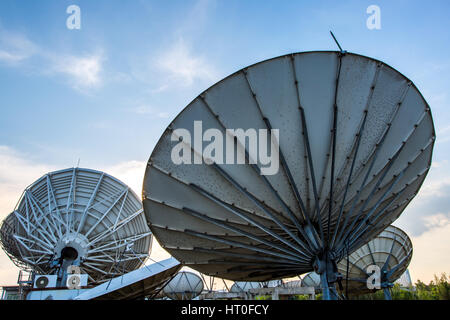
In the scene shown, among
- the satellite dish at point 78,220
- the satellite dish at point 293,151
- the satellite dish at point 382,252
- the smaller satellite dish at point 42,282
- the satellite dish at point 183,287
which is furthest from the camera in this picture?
the satellite dish at point 183,287

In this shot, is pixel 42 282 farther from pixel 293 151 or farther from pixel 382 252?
pixel 382 252

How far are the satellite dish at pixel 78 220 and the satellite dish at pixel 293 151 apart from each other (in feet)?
68.3

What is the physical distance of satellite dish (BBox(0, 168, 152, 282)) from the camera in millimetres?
33719

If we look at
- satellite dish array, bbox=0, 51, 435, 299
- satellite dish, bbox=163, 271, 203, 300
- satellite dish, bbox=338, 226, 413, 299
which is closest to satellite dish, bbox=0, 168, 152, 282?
satellite dish, bbox=163, 271, 203, 300

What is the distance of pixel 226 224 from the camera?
1409 cm

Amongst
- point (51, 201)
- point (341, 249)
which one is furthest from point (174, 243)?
point (51, 201)

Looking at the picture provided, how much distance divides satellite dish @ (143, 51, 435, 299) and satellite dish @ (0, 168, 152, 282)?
20823mm

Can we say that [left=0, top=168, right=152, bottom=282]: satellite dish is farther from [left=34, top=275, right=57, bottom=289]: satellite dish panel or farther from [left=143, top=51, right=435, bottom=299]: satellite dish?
[left=143, top=51, right=435, bottom=299]: satellite dish

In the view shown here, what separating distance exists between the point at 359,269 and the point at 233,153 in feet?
77.4

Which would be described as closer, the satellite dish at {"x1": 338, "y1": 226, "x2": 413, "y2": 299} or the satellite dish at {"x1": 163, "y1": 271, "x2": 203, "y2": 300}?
the satellite dish at {"x1": 338, "y1": 226, "x2": 413, "y2": 299}

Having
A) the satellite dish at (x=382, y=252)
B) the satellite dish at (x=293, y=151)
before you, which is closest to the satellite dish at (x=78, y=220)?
the satellite dish at (x=293, y=151)

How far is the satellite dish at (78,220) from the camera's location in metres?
33.7

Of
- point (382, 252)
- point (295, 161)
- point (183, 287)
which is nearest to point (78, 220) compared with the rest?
point (183, 287)

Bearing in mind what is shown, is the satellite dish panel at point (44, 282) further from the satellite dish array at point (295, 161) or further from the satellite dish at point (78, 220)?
the satellite dish array at point (295, 161)
